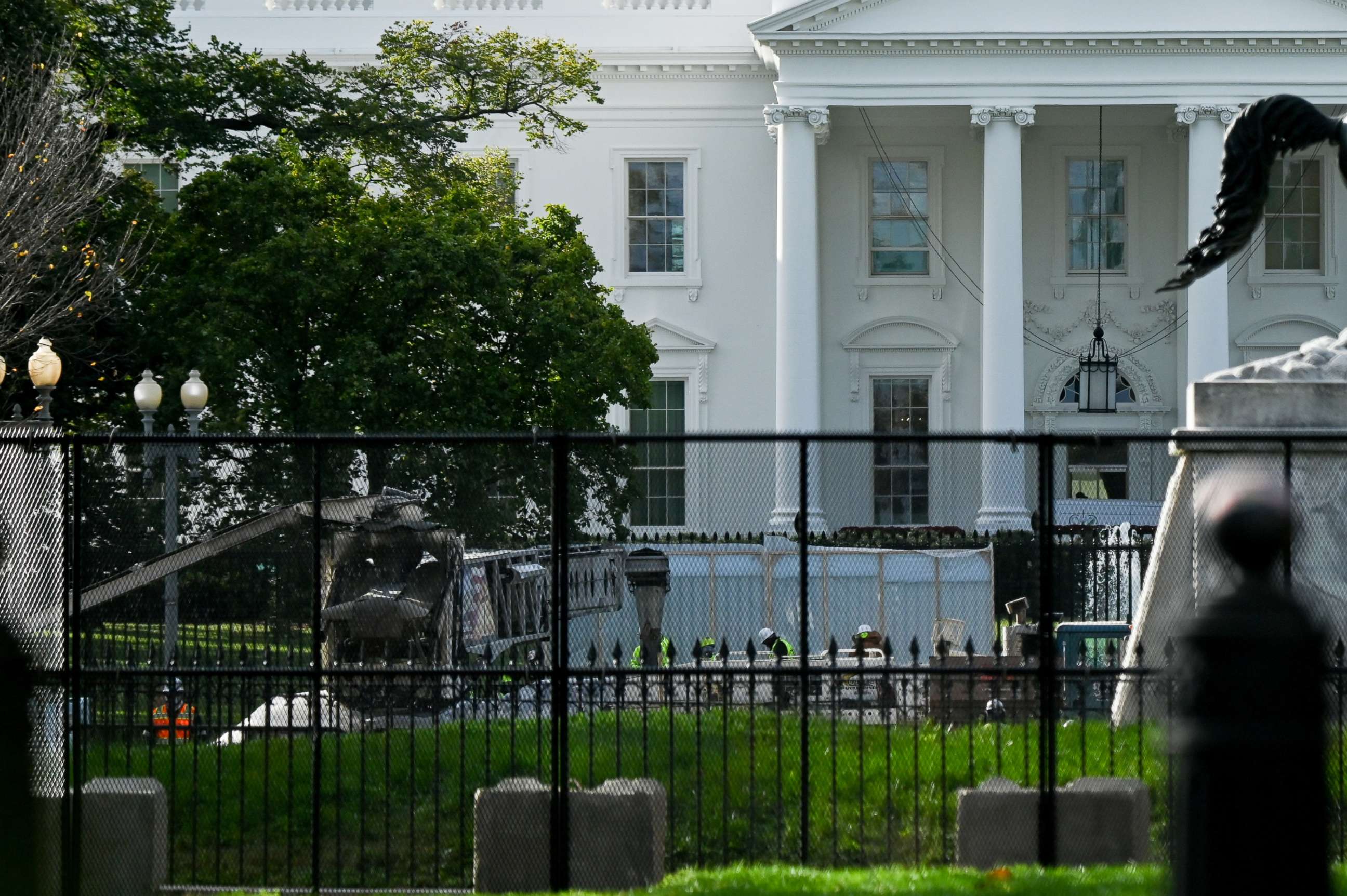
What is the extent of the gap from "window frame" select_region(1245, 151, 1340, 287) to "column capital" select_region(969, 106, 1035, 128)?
229 inches

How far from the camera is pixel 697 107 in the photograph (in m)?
36.3

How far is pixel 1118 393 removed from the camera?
35.5 meters

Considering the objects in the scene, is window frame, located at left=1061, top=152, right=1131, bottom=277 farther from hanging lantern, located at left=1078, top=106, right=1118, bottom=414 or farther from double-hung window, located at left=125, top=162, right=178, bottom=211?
double-hung window, located at left=125, top=162, right=178, bottom=211

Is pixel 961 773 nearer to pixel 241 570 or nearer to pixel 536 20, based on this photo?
pixel 241 570

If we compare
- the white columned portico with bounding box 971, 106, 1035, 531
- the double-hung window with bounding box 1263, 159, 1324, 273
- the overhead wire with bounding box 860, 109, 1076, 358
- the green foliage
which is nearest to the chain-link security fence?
the green foliage

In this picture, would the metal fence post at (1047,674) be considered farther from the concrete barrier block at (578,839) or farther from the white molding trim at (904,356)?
the white molding trim at (904,356)

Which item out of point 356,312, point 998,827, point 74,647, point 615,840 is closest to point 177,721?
point 74,647

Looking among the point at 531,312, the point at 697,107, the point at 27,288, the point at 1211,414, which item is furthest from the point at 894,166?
the point at 1211,414

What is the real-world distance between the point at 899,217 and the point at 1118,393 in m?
5.63

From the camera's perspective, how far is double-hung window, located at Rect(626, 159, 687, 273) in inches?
1438

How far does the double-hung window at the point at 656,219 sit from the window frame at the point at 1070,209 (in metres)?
7.53

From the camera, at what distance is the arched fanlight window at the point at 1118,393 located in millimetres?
35406

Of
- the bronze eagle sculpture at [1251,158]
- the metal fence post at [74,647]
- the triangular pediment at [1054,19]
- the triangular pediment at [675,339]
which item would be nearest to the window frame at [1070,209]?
the triangular pediment at [1054,19]

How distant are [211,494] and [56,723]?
150 centimetres
